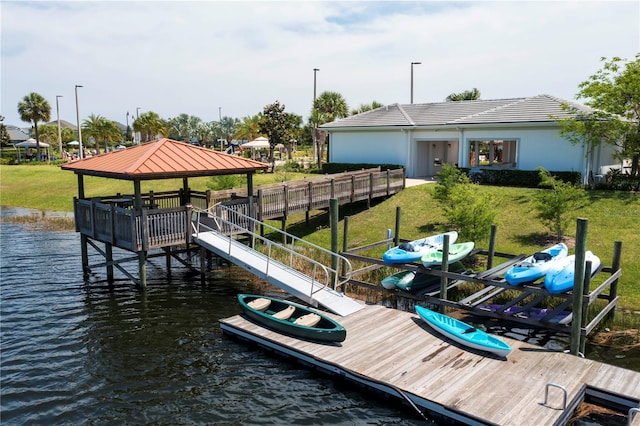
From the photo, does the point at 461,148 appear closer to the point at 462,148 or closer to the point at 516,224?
the point at 462,148

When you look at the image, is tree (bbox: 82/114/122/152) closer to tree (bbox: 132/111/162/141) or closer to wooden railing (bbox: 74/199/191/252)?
tree (bbox: 132/111/162/141)

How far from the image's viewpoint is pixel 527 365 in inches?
460

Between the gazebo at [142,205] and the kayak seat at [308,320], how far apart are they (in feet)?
21.7

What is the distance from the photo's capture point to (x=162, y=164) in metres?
17.6

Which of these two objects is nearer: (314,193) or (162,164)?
(162,164)

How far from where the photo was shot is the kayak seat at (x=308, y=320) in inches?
537

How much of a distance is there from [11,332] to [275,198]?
1150 cm

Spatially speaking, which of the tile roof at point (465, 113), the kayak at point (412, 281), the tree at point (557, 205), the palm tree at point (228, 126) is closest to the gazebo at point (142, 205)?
the kayak at point (412, 281)

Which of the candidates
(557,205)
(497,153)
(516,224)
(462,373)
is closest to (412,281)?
(462,373)

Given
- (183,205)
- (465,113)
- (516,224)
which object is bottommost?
(516,224)

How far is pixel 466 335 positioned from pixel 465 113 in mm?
27276

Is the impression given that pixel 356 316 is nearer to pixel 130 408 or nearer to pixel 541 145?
pixel 130 408

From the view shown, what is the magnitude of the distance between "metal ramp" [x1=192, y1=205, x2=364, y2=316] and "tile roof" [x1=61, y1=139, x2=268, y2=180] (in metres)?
1.66

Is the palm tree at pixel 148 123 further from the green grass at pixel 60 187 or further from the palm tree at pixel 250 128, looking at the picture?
the green grass at pixel 60 187
